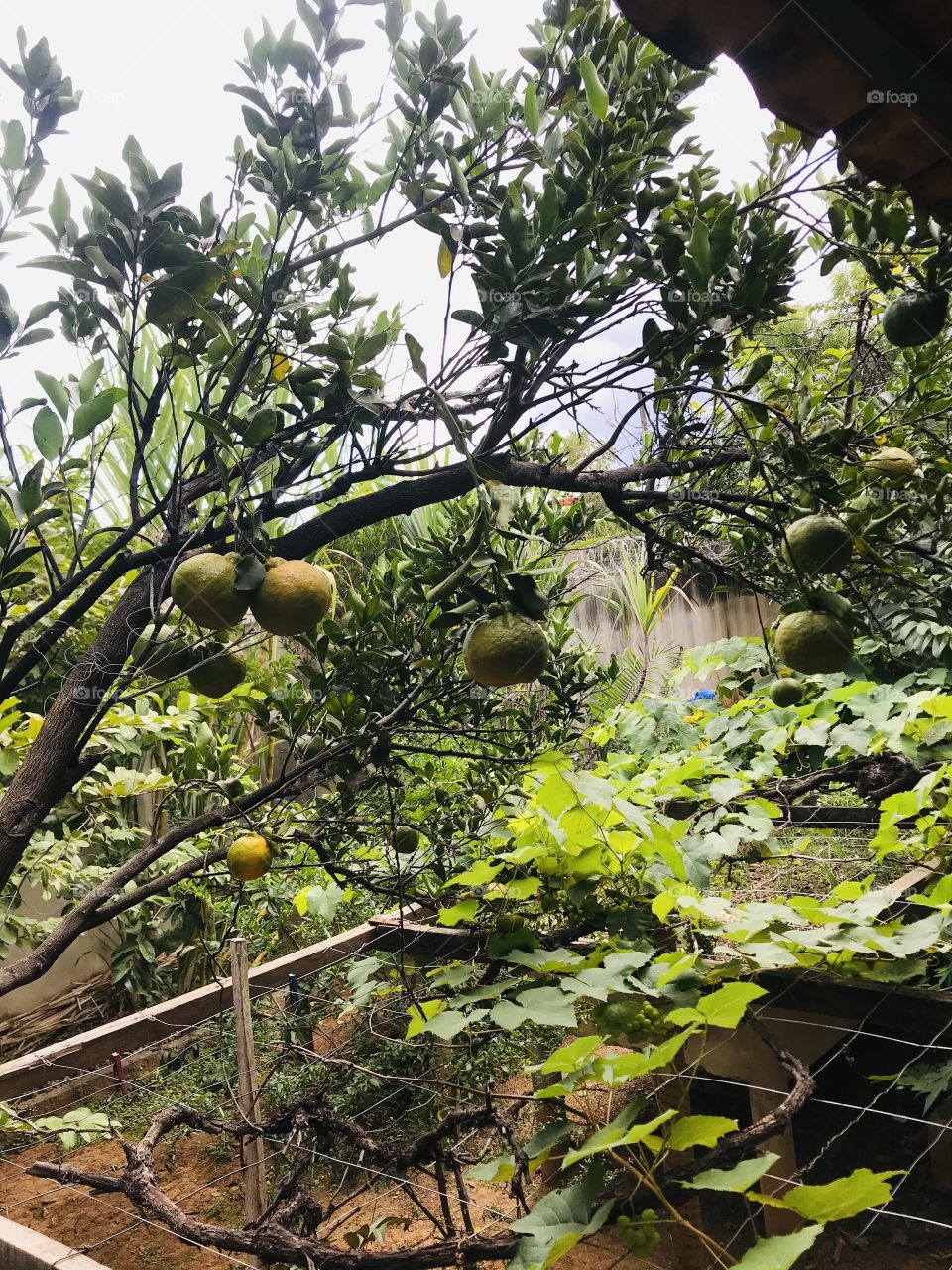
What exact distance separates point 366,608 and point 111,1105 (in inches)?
76.0

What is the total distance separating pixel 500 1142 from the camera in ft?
6.65

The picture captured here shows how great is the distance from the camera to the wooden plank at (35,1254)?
3.90 ft

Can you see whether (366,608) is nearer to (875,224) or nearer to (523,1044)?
(875,224)

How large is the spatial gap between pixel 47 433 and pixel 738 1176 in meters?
1.00

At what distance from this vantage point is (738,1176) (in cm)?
80

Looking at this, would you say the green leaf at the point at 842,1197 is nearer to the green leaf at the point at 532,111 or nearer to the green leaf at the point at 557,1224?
the green leaf at the point at 557,1224

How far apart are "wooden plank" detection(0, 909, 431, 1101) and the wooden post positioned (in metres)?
0.27

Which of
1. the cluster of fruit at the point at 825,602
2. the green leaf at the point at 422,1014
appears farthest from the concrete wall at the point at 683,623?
the cluster of fruit at the point at 825,602

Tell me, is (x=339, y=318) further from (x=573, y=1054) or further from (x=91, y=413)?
(x=573, y=1054)

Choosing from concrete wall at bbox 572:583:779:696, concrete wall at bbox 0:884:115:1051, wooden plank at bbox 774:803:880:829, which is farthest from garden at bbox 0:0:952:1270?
concrete wall at bbox 572:583:779:696

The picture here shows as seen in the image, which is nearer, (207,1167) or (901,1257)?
(901,1257)

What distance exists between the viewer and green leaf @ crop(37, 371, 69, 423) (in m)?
0.86

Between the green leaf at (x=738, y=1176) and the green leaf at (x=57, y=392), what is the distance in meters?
1.00

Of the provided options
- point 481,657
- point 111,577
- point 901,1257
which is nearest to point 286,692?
point 111,577
